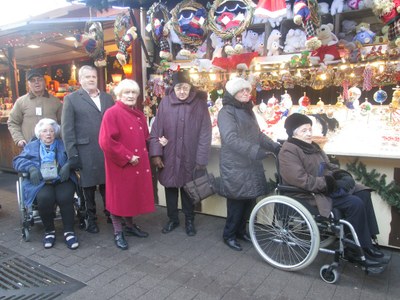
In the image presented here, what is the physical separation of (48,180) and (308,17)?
289 centimetres

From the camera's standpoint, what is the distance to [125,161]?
9.93 ft

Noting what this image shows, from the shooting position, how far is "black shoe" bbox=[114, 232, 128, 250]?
3182 millimetres

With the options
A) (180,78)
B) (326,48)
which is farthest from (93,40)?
(326,48)

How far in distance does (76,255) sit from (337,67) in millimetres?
3270

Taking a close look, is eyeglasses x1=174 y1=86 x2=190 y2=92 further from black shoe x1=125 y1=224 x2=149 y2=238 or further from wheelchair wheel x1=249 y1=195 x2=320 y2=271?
black shoe x1=125 y1=224 x2=149 y2=238

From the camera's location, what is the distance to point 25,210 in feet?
10.9

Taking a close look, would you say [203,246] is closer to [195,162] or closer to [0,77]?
[195,162]

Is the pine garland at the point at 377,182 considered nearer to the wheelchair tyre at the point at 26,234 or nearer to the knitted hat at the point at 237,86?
the knitted hat at the point at 237,86

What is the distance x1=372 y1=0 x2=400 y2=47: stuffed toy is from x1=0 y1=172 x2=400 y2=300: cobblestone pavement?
6.49 feet

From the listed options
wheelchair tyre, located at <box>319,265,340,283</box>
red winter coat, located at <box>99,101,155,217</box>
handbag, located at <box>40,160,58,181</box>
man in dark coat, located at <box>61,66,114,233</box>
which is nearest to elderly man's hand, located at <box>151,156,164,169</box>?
red winter coat, located at <box>99,101,155,217</box>

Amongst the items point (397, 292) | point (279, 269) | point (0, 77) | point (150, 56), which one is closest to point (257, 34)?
point (150, 56)

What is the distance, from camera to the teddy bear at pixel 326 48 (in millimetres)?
3393

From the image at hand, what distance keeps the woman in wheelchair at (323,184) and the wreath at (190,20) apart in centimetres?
141

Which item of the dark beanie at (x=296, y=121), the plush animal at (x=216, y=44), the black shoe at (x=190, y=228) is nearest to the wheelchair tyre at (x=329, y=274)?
the dark beanie at (x=296, y=121)
